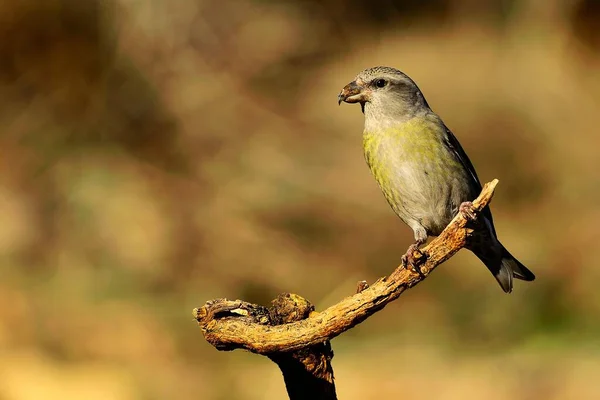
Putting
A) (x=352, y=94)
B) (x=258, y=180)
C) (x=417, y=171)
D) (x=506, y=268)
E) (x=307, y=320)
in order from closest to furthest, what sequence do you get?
1. (x=307, y=320)
2. (x=417, y=171)
3. (x=352, y=94)
4. (x=506, y=268)
5. (x=258, y=180)

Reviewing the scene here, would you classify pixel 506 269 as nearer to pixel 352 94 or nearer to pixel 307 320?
pixel 352 94

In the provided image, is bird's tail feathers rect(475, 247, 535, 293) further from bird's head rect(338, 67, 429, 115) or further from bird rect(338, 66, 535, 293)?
bird's head rect(338, 67, 429, 115)

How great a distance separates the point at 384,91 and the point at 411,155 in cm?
38

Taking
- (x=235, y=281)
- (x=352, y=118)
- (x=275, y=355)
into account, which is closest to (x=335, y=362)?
(x=235, y=281)

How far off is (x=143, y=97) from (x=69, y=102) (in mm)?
737

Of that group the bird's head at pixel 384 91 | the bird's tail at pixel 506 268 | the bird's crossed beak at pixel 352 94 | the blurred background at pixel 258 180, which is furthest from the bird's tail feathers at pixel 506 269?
the blurred background at pixel 258 180

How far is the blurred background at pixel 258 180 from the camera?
8.06 m

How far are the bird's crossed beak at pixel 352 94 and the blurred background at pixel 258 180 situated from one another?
3992mm

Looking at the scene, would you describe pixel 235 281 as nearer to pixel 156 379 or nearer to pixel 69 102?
pixel 156 379

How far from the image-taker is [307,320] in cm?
337

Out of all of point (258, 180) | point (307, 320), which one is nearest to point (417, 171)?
point (307, 320)

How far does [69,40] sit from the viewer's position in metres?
8.81

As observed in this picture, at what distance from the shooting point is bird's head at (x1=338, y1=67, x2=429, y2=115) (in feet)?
14.5

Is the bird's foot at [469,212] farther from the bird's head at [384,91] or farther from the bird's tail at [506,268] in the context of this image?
the bird's tail at [506,268]
